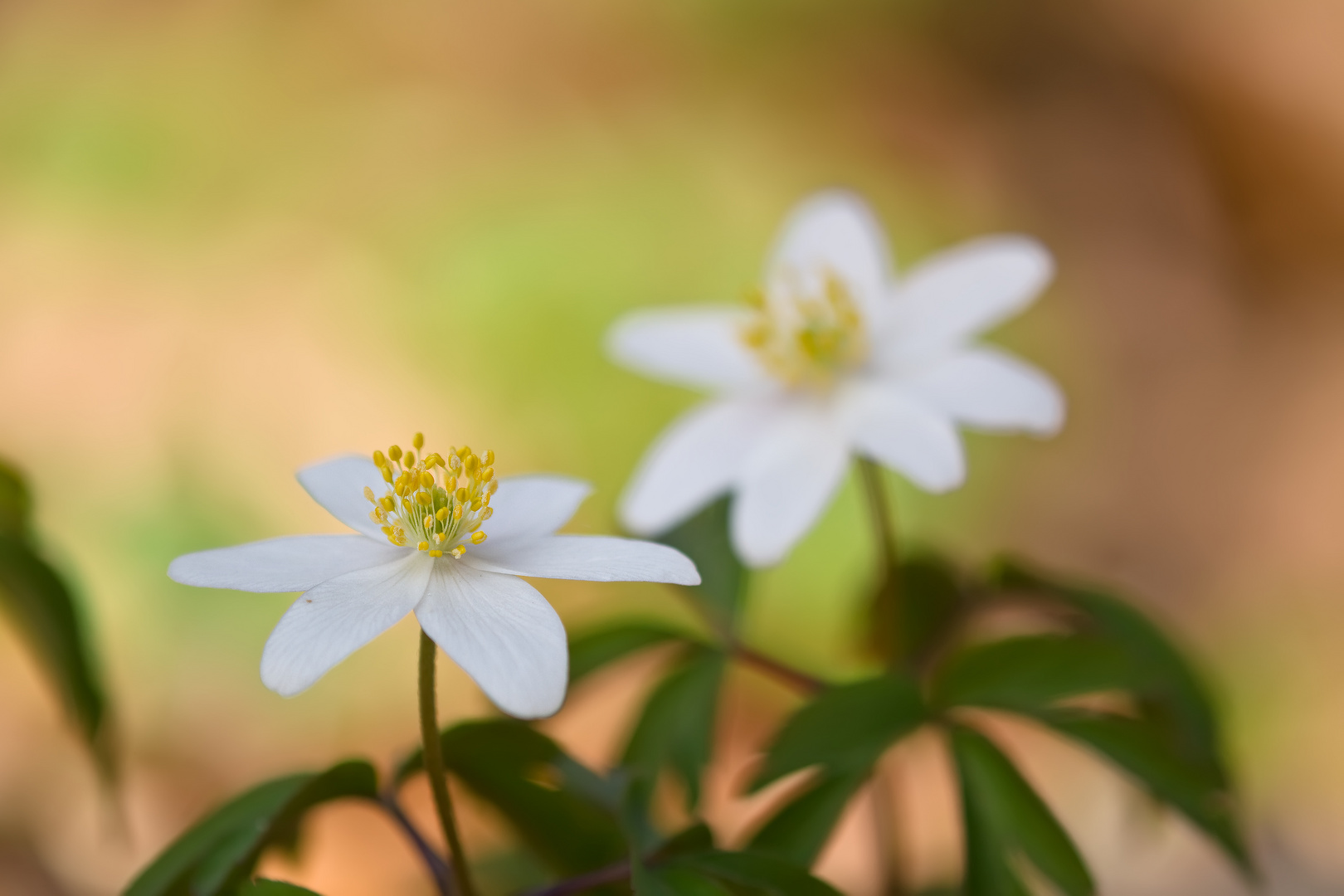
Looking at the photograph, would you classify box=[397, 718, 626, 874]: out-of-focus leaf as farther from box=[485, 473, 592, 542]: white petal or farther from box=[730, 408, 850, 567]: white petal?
box=[730, 408, 850, 567]: white petal

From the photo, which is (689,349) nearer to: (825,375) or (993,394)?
(825,375)

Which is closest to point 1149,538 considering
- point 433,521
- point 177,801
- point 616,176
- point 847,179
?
point 847,179

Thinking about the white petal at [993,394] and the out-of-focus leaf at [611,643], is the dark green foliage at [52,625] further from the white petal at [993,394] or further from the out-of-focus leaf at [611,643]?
the white petal at [993,394]

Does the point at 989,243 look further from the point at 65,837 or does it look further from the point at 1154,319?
the point at 1154,319

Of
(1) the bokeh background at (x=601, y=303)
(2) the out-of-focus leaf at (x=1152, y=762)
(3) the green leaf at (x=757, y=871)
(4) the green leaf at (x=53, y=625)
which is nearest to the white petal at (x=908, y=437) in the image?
(2) the out-of-focus leaf at (x=1152, y=762)

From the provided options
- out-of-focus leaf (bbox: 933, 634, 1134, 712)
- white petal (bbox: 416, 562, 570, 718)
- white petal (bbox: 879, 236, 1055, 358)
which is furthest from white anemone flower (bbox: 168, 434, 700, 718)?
white petal (bbox: 879, 236, 1055, 358)

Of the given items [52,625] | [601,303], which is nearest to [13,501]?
[52,625]
